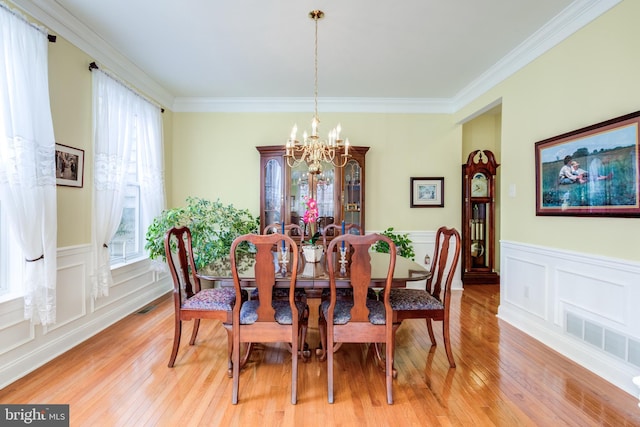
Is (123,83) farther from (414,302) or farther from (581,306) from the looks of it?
(581,306)

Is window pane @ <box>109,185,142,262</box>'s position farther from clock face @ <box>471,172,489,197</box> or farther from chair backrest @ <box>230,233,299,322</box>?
clock face @ <box>471,172,489,197</box>

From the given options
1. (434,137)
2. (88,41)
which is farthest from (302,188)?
(88,41)

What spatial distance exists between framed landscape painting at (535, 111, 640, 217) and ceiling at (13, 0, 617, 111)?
2.87 feet

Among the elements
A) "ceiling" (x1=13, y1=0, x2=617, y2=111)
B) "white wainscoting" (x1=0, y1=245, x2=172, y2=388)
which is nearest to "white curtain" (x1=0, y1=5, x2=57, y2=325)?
"white wainscoting" (x1=0, y1=245, x2=172, y2=388)

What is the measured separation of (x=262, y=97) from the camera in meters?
4.23

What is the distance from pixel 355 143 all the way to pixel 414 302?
2762mm

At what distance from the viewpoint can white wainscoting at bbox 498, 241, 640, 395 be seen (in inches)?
78.0

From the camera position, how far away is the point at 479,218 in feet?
15.2

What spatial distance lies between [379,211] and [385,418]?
3022 mm

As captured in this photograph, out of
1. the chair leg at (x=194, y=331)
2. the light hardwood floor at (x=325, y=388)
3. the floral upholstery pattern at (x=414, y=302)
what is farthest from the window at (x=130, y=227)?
the floral upholstery pattern at (x=414, y=302)

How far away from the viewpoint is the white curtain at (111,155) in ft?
9.12

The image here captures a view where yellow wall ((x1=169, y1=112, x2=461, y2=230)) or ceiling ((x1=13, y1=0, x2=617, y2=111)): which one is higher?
ceiling ((x1=13, y1=0, x2=617, y2=111))

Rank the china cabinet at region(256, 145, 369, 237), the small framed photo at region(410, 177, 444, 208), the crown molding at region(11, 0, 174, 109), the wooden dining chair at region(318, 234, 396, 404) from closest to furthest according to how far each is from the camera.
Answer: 1. the wooden dining chair at region(318, 234, 396, 404)
2. the crown molding at region(11, 0, 174, 109)
3. the china cabinet at region(256, 145, 369, 237)
4. the small framed photo at region(410, 177, 444, 208)

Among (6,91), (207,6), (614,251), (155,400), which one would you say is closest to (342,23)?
(207,6)
